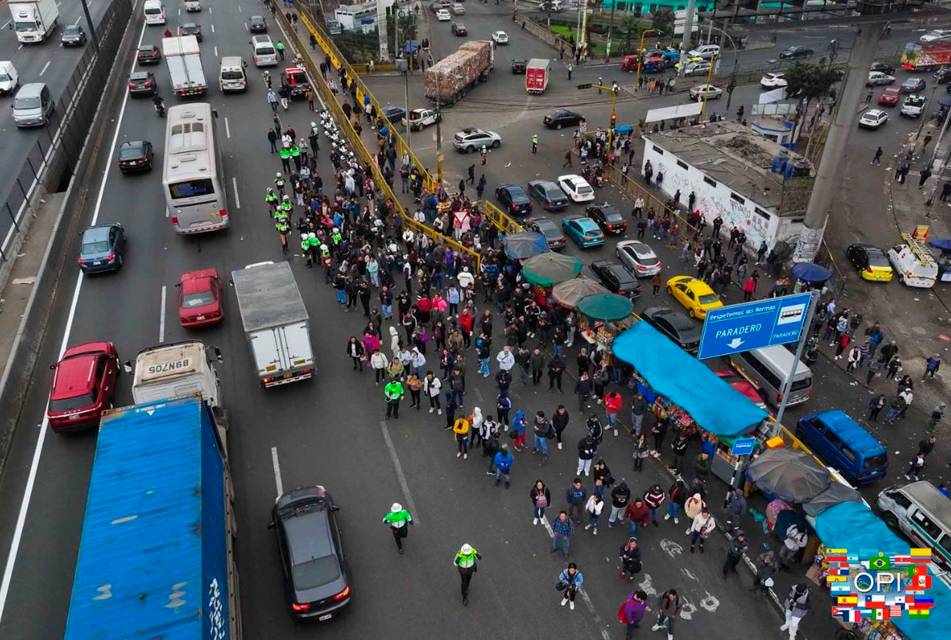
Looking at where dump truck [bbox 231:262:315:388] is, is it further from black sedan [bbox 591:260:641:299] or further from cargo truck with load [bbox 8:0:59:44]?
cargo truck with load [bbox 8:0:59:44]

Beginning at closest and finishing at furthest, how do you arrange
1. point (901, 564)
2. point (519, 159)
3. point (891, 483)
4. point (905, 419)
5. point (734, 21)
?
point (901, 564)
point (891, 483)
point (905, 419)
point (734, 21)
point (519, 159)

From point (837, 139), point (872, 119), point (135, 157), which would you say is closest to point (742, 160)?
point (837, 139)

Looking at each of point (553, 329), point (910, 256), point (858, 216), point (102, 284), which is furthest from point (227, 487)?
point (858, 216)

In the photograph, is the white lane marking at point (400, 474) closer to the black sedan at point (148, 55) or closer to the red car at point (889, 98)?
the black sedan at point (148, 55)

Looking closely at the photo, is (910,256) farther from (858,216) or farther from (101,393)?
(101,393)

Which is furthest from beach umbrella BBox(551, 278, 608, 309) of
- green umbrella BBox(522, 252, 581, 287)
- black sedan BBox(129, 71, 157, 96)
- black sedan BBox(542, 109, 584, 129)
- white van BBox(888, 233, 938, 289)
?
black sedan BBox(129, 71, 157, 96)

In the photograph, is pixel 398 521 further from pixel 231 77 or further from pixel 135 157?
pixel 231 77
